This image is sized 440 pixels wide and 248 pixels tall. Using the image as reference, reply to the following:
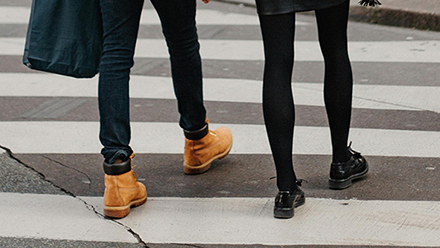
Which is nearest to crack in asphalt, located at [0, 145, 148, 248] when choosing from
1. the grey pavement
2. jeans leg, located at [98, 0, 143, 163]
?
jeans leg, located at [98, 0, 143, 163]

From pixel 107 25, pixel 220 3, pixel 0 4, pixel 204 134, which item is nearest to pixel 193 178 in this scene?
pixel 204 134

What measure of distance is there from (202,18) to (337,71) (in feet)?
14.5

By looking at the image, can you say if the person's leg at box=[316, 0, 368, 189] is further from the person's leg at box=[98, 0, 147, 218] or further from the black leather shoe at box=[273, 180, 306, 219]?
the person's leg at box=[98, 0, 147, 218]

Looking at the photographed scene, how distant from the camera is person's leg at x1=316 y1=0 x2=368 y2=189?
2.91 meters

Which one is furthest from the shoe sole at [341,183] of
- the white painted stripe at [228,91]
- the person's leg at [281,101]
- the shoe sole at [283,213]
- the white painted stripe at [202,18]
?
the white painted stripe at [202,18]

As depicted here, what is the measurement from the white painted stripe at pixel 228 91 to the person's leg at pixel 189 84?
4.29 ft

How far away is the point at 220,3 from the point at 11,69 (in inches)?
120

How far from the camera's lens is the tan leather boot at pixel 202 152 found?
3447mm

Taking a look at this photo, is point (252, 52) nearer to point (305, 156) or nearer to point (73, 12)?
point (305, 156)

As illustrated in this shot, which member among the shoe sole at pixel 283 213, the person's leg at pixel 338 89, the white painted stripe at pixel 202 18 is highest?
the person's leg at pixel 338 89

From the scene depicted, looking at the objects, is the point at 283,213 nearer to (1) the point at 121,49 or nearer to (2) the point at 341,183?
(2) the point at 341,183

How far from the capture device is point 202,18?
7.27m

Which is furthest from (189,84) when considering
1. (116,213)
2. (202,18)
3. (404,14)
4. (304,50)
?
(202,18)

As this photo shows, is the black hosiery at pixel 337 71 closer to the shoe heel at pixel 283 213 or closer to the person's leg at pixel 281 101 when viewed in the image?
the person's leg at pixel 281 101
